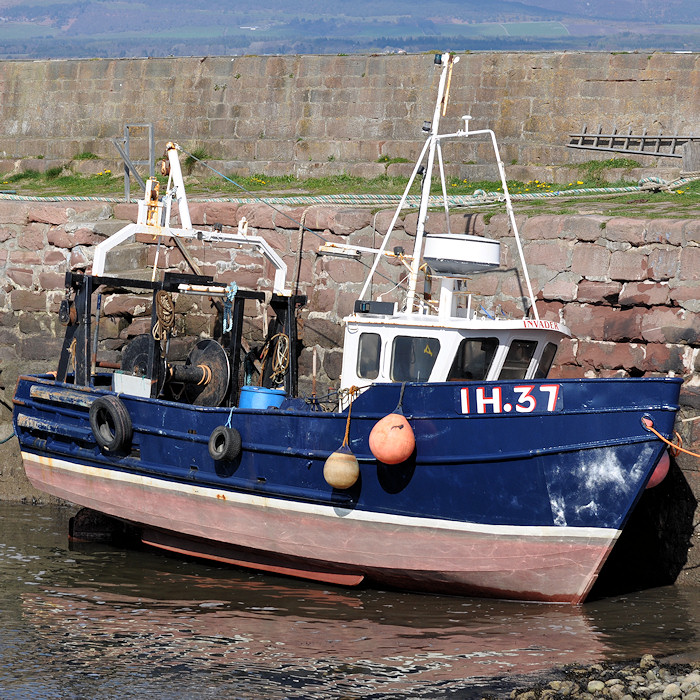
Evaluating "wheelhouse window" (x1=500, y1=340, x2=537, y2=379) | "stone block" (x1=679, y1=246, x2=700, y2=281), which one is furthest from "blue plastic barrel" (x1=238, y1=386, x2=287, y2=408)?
"stone block" (x1=679, y1=246, x2=700, y2=281)

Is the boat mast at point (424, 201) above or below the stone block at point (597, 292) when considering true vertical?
above

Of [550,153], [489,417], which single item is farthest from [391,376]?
[550,153]

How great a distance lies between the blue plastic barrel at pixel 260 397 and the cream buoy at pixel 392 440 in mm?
1606

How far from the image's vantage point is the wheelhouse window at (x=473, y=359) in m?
8.50

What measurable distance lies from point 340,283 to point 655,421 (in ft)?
13.5

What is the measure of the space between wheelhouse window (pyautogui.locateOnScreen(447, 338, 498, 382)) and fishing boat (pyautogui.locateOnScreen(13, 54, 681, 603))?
1 cm

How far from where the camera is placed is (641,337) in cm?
918

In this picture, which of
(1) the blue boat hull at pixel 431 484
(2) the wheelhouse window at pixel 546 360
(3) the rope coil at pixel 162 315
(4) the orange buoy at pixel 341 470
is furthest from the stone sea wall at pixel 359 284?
(4) the orange buoy at pixel 341 470

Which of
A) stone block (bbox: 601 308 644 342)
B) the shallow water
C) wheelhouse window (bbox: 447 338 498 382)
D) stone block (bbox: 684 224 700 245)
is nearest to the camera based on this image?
the shallow water

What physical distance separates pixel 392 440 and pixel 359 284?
10.5 ft

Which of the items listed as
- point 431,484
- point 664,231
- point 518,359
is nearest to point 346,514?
point 431,484

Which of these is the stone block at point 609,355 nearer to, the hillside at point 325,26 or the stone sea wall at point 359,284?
the stone sea wall at point 359,284

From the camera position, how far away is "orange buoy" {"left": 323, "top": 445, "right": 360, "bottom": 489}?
807 centimetres

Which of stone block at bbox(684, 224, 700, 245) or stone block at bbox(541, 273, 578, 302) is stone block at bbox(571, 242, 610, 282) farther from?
stone block at bbox(684, 224, 700, 245)
